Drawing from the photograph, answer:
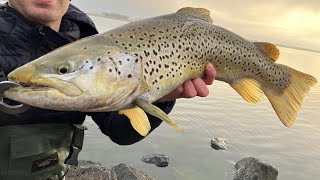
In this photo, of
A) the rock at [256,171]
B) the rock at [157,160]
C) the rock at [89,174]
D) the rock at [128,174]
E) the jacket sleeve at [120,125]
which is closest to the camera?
the jacket sleeve at [120,125]

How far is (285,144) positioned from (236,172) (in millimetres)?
5165

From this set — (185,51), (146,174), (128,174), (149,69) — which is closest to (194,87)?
(185,51)

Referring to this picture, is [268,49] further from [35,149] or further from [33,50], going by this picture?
[35,149]

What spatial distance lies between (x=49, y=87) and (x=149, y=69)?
2.73ft

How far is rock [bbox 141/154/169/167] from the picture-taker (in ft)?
36.8

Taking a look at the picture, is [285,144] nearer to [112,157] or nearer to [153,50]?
[112,157]

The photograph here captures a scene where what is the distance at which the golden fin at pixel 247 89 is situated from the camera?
13.1 ft

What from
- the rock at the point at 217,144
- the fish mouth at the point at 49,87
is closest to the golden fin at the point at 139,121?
the fish mouth at the point at 49,87

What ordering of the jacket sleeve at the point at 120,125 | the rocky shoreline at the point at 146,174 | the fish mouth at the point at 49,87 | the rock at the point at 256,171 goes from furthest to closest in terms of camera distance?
the rock at the point at 256,171 → the rocky shoreline at the point at 146,174 → the jacket sleeve at the point at 120,125 → the fish mouth at the point at 49,87

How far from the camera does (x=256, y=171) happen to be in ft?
32.4

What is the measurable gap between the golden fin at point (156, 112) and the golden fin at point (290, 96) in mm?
1764

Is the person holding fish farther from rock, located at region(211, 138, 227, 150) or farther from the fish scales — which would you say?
rock, located at region(211, 138, 227, 150)

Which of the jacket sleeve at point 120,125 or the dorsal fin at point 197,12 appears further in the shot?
the jacket sleeve at point 120,125

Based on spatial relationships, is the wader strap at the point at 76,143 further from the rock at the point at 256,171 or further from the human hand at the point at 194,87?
the rock at the point at 256,171
